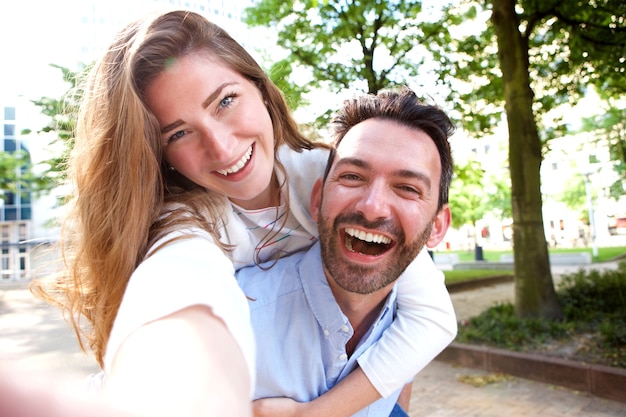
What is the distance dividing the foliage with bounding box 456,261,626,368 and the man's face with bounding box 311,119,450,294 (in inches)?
178

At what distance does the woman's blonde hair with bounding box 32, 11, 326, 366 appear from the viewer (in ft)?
4.37

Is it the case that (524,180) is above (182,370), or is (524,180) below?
above

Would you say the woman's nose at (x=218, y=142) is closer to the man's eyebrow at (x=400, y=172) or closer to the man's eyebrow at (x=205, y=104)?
the man's eyebrow at (x=205, y=104)

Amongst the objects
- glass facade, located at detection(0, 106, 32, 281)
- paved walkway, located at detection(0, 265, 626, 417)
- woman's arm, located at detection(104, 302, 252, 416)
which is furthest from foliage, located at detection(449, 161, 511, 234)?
woman's arm, located at detection(104, 302, 252, 416)

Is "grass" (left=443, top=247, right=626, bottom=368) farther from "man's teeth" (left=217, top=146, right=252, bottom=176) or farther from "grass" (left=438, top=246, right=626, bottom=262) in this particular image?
"grass" (left=438, top=246, right=626, bottom=262)

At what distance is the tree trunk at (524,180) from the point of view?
6.80 metres

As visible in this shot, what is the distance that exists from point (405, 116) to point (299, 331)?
85 cm

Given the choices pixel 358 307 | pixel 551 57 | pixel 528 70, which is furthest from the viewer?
pixel 551 57

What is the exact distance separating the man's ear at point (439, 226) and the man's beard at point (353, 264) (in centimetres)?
22

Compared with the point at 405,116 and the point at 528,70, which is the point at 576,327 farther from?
the point at 405,116

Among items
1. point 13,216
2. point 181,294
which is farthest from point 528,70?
point 13,216

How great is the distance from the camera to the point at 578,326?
248 inches

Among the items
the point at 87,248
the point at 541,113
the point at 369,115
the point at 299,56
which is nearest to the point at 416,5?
the point at 299,56

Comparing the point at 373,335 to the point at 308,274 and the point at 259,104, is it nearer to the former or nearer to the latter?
the point at 308,274
